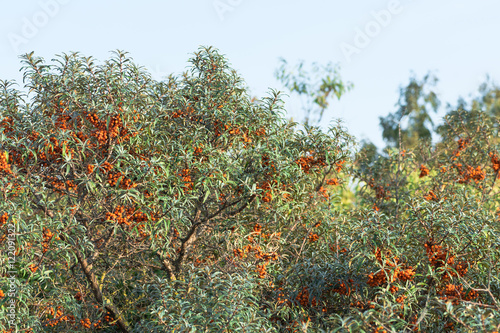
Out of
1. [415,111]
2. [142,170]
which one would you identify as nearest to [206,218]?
[142,170]

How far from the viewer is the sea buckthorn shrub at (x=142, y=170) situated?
12.7ft

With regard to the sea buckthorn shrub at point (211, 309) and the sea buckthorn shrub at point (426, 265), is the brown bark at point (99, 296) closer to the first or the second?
the sea buckthorn shrub at point (211, 309)

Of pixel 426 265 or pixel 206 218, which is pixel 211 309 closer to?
pixel 206 218

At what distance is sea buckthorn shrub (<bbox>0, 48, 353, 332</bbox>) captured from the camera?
3.86m

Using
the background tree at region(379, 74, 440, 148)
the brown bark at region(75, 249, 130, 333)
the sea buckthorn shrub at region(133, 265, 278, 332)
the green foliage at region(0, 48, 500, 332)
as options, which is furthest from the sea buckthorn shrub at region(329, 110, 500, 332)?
the background tree at region(379, 74, 440, 148)

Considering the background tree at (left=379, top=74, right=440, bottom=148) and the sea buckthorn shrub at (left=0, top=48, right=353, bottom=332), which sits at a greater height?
the background tree at (left=379, top=74, right=440, bottom=148)

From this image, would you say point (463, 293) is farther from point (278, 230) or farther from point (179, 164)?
point (179, 164)

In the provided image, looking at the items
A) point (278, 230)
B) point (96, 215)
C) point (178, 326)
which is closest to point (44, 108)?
point (96, 215)

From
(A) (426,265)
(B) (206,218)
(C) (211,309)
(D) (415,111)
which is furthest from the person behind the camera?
(D) (415,111)

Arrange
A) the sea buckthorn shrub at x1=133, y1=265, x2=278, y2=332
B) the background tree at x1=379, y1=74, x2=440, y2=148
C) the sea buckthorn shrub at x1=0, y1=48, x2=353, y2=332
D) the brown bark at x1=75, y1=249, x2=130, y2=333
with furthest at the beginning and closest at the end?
1. the background tree at x1=379, y1=74, x2=440, y2=148
2. the brown bark at x1=75, y1=249, x2=130, y2=333
3. the sea buckthorn shrub at x1=0, y1=48, x2=353, y2=332
4. the sea buckthorn shrub at x1=133, y1=265, x2=278, y2=332

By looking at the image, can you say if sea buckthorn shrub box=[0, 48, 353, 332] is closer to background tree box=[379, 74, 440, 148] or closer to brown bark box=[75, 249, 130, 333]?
brown bark box=[75, 249, 130, 333]

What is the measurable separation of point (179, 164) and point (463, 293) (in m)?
2.54

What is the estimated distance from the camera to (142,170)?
3.87 meters

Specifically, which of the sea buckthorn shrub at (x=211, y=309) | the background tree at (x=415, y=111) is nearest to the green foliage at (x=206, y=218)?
the sea buckthorn shrub at (x=211, y=309)
